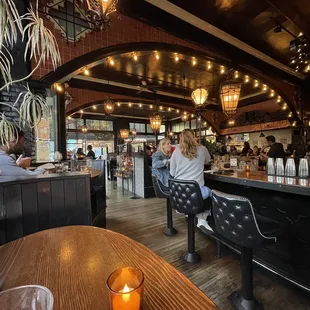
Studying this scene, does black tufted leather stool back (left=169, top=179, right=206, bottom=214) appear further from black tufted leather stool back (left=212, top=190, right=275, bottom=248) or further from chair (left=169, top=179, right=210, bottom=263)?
black tufted leather stool back (left=212, top=190, right=275, bottom=248)

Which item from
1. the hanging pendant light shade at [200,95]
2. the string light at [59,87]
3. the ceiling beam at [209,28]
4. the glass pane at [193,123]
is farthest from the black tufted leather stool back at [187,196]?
the glass pane at [193,123]

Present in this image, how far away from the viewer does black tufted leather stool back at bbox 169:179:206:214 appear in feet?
7.29

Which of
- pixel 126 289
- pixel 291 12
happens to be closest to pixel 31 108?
pixel 126 289

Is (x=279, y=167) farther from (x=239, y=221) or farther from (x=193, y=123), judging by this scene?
(x=193, y=123)

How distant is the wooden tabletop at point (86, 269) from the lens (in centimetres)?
62

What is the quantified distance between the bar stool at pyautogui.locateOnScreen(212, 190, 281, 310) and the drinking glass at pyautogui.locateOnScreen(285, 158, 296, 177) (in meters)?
0.79

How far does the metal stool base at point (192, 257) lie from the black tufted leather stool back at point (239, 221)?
3.24ft

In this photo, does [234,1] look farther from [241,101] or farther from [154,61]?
[241,101]

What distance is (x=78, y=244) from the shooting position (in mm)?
1001

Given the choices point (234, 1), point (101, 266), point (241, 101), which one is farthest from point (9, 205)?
point (241, 101)

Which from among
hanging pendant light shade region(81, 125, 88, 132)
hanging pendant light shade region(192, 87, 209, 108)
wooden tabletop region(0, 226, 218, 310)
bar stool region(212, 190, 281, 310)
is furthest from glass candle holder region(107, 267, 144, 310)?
hanging pendant light shade region(81, 125, 88, 132)

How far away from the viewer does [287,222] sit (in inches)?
81.3

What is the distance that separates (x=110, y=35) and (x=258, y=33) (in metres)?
3.54

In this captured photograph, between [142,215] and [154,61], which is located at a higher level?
[154,61]
